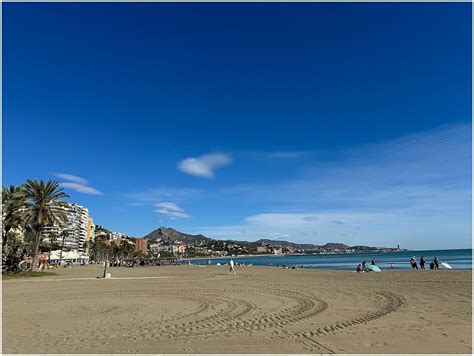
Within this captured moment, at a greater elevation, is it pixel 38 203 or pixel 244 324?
pixel 38 203

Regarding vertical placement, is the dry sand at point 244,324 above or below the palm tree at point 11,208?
below

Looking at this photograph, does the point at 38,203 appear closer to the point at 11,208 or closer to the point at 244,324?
the point at 11,208

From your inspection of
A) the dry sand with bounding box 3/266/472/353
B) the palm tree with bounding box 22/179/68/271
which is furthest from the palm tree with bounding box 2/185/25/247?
the dry sand with bounding box 3/266/472/353

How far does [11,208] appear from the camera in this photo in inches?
1455

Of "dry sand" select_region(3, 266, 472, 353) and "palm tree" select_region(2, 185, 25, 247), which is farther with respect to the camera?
"palm tree" select_region(2, 185, 25, 247)

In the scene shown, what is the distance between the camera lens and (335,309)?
506 inches

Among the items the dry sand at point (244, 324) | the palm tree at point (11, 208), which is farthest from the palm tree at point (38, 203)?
the dry sand at point (244, 324)

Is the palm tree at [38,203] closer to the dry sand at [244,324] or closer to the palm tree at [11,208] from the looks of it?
the palm tree at [11,208]

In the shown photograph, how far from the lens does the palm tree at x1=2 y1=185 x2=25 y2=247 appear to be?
36375 mm

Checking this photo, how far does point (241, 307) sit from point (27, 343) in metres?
7.35

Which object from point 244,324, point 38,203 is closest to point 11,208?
point 38,203

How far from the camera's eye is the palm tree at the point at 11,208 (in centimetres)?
3638

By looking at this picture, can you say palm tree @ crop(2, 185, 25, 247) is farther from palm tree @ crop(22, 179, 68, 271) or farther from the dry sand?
the dry sand

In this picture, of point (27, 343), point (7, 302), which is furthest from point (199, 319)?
point (7, 302)
